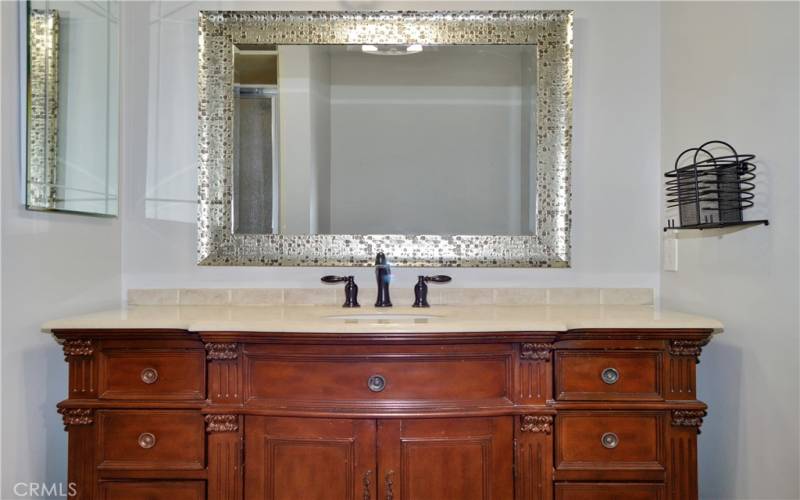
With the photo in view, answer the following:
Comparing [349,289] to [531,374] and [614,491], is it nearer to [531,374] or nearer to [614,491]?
[531,374]

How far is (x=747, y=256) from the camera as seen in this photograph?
4.64 ft

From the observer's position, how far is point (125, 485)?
1.36 m

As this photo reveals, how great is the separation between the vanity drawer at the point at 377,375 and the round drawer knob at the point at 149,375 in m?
0.25

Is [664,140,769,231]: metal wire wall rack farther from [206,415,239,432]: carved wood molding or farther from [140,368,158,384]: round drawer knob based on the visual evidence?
[140,368,158,384]: round drawer knob

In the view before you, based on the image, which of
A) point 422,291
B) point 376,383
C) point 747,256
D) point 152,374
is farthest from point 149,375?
point 747,256

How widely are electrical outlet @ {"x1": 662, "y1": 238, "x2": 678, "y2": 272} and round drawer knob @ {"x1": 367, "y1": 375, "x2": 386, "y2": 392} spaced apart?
112cm

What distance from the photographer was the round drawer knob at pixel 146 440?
53.3 inches

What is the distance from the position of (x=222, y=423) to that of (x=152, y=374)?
23 centimetres

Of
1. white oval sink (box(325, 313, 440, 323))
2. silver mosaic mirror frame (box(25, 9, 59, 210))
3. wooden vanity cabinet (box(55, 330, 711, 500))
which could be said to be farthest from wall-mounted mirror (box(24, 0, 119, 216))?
white oval sink (box(325, 313, 440, 323))

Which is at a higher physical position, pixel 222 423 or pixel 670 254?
pixel 670 254

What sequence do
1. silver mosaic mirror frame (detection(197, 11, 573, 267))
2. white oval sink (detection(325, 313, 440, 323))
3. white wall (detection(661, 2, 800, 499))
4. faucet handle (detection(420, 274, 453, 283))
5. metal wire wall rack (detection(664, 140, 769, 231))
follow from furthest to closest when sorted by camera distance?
silver mosaic mirror frame (detection(197, 11, 573, 267))
faucet handle (detection(420, 274, 453, 283))
white oval sink (detection(325, 313, 440, 323))
metal wire wall rack (detection(664, 140, 769, 231))
white wall (detection(661, 2, 800, 499))

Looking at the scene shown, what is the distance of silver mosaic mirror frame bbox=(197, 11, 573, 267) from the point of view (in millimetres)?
1838

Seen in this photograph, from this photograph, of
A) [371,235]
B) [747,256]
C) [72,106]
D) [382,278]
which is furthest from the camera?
[371,235]

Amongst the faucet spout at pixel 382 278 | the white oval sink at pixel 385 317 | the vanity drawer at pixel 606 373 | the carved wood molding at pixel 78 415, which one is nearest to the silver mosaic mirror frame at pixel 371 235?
the faucet spout at pixel 382 278
